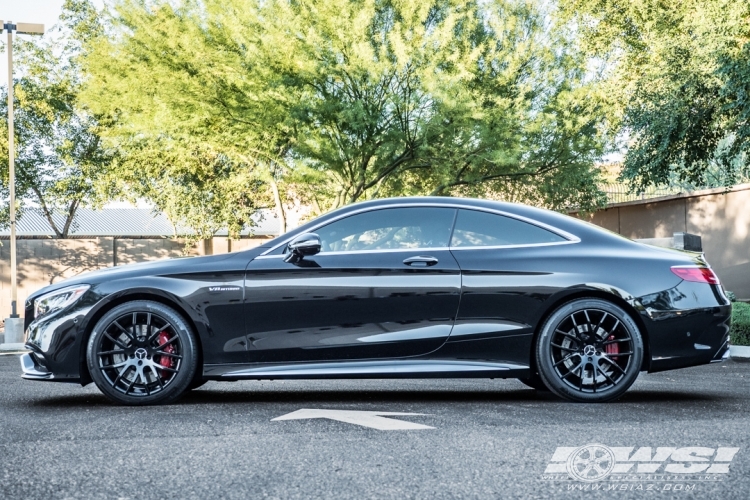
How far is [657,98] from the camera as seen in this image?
17.8 meters

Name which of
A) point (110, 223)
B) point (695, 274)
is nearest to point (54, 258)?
point (695, 274)

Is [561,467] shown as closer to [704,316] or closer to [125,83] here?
[704,316]

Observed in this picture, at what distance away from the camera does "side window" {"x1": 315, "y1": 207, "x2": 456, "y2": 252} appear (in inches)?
263

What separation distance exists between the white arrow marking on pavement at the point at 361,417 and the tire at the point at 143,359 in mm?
927

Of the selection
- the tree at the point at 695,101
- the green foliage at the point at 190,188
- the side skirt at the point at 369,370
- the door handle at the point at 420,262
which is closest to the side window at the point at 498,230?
the door handle at the point at 420,262

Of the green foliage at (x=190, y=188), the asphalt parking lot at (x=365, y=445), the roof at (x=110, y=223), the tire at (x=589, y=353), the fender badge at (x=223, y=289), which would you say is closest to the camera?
the asphalt parking lot at (x=365, y=445)

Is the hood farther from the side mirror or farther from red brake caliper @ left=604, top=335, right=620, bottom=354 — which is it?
red brake caliper @ left=604, top=335, right=620, bottom=354

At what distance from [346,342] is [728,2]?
1317 centimetres

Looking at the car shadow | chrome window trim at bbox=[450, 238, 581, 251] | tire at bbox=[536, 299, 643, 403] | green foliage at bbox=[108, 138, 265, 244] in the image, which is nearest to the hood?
the car shadow

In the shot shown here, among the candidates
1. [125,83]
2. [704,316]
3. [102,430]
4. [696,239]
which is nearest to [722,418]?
[704,316]

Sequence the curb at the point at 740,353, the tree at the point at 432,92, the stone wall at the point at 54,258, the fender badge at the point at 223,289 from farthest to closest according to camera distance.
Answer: the stone wall at the point at 54,258 < the tree at the point at 432,92 < the curb at the point at 740,353 < the fender badge at the point at 223,289

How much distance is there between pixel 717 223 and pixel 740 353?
8481mm

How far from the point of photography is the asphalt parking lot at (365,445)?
3914mm

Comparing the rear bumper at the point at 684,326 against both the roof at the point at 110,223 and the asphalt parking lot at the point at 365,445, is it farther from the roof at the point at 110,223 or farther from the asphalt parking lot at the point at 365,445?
the roof at the point at 110,223
